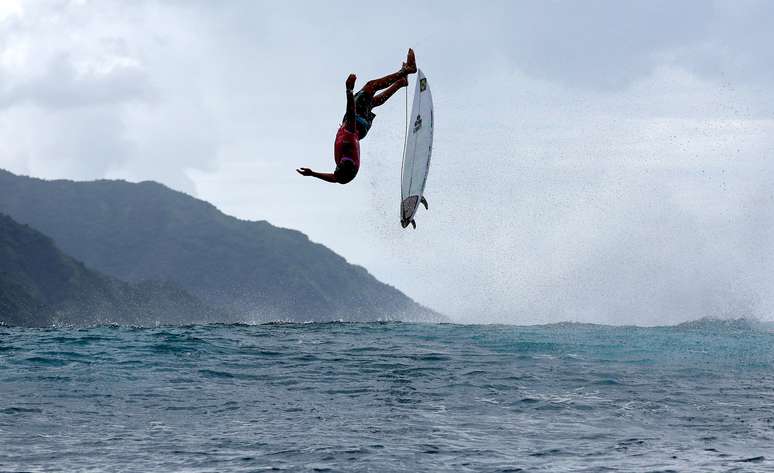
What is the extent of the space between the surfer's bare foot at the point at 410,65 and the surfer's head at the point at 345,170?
3.83 meters

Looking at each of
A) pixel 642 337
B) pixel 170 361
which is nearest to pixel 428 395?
pixel 170 361

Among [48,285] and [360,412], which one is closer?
[360,412]

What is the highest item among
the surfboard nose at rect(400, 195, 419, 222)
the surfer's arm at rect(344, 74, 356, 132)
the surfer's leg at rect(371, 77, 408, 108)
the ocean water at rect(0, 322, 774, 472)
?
the surfer's leg at rect(371, 77, 408, 108)

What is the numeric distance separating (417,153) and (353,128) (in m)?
5.02

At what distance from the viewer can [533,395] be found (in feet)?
72.7

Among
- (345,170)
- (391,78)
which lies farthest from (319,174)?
(391,78)

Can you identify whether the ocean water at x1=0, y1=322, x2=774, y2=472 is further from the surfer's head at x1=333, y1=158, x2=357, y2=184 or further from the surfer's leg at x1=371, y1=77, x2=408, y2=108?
the surfer's leg at x1=371, y1=77, x2=408, y2=108

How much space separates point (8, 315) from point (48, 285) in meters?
24.5

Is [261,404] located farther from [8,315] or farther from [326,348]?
[8,315]

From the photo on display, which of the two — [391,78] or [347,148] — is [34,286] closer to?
[391,78]

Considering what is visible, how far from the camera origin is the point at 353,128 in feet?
59.2

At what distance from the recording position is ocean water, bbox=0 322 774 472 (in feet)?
49.4

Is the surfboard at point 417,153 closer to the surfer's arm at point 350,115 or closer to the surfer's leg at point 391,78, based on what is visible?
the surfer's leg at point 391,78

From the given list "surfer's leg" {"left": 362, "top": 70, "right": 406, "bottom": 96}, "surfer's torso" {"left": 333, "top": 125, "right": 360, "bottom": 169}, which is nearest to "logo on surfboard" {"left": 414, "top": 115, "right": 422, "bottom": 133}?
"surfer's leg" {"left": 362, "top": 70, "right": 406, "bottom": 96}
